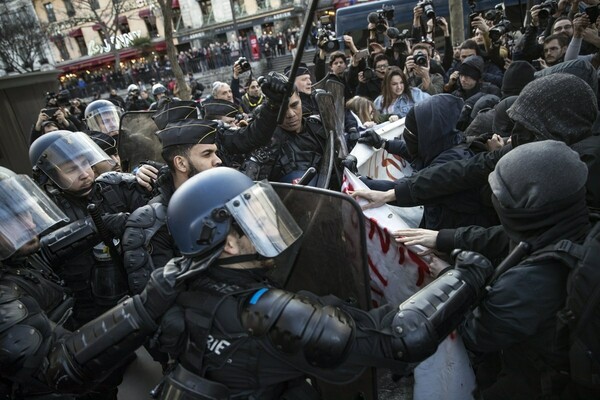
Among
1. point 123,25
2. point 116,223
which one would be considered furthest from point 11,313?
point 123,25

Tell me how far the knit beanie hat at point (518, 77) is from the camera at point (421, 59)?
215 centimetres

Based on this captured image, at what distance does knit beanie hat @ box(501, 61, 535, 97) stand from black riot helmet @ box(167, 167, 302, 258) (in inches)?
107

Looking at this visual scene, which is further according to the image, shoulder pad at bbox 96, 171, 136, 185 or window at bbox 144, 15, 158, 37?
window at bbox 144, 15, 158, 37

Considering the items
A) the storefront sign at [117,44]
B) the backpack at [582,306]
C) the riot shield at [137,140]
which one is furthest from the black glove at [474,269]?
the storefront sign at [117,44]

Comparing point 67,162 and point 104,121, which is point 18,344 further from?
point 104,121

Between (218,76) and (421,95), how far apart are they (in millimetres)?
23068

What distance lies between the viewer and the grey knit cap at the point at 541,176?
54.8 inches

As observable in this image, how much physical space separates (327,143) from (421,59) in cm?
283

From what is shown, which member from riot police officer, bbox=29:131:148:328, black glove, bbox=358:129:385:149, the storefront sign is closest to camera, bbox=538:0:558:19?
black glove, bbox=358:129:385:149

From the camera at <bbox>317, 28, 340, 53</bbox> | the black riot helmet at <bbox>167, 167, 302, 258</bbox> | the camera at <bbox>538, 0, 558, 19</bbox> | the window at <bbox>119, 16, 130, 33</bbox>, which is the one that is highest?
the window at <bbox>119, 16, 130, 33</bbox>

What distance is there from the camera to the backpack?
50.1 inches

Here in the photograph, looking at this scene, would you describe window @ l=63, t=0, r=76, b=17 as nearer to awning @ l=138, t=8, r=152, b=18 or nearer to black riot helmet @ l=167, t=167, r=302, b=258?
awning @ l=138, t=8, r=152, b=18

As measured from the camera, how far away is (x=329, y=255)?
1775mm

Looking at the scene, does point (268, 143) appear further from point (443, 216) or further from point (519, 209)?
point (519, 209)
